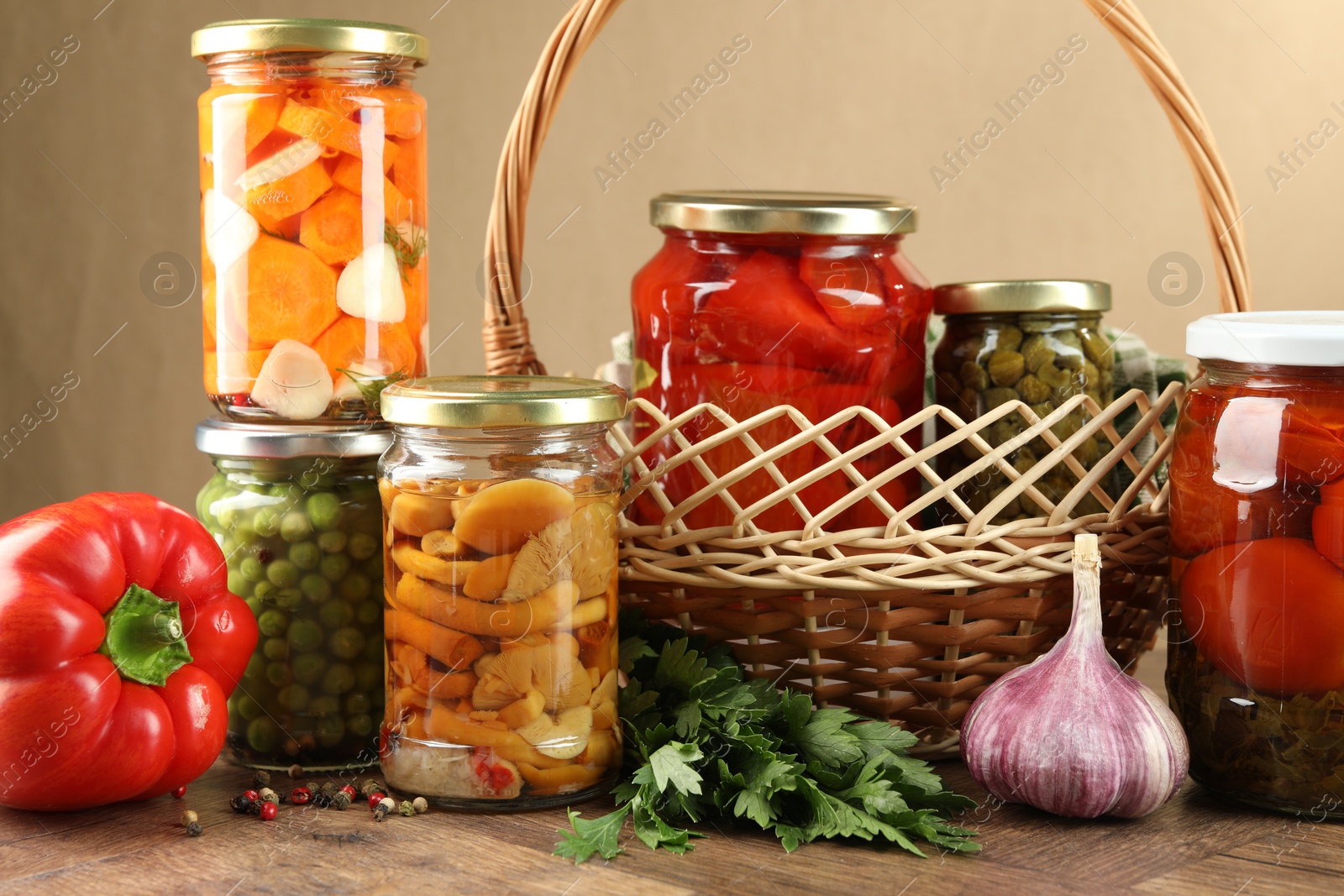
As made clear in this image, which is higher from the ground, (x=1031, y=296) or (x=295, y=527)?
(x=1031, y=296)

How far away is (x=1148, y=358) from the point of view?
3.37 ft

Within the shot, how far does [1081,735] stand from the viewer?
760 mm

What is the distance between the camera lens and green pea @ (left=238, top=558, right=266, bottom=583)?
867 millimetres

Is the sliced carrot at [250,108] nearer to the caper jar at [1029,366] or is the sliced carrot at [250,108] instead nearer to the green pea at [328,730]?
the green pea at [328,730]

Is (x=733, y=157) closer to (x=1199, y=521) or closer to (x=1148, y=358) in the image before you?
(x=1148, y=358)

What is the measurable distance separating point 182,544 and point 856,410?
0.44 m

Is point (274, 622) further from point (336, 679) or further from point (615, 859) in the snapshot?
point (615, 859)

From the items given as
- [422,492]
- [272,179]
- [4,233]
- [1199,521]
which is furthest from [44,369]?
[1199,521]

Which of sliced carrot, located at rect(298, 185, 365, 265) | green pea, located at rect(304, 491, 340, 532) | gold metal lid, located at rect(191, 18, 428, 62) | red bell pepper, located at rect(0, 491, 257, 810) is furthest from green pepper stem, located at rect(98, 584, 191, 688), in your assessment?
gold metal lid, located at rect(191, 18, 428, 62)

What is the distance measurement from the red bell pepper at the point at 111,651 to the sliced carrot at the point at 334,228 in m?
0.20

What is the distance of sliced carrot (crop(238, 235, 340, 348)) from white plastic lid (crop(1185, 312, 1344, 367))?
1.80ft

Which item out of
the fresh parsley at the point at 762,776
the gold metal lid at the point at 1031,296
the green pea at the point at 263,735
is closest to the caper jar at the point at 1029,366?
the gold metal lid at the point at 1031,296

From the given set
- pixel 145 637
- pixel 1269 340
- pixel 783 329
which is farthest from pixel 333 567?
pixel 1269 340

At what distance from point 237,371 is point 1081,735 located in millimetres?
583
